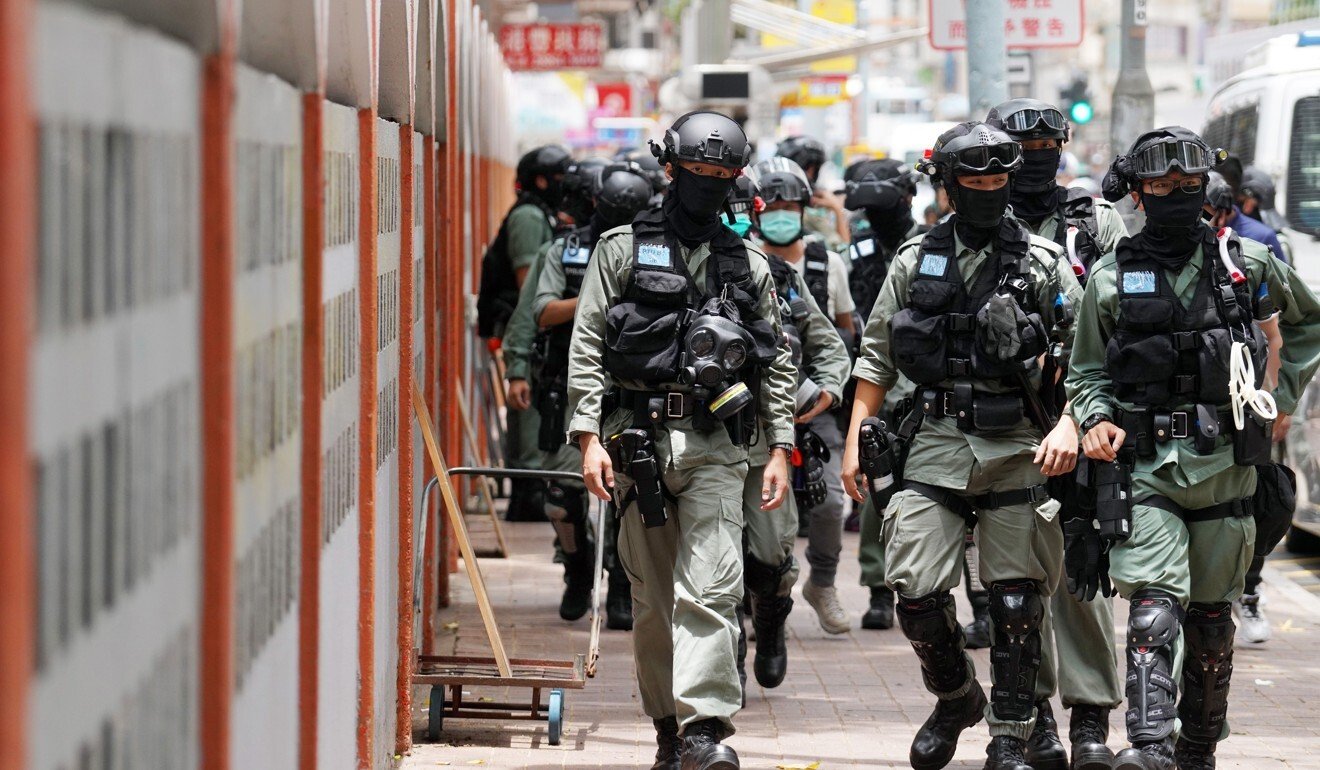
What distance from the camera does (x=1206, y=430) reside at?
546 centimetres

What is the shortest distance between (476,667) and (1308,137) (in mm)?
6903

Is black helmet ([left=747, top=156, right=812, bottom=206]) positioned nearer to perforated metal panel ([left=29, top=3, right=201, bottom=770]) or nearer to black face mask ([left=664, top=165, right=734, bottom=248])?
black face mask ([left=664, top=165, right=734, bottom=248])

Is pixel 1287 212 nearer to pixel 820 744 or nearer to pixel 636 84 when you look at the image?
pixel 820 744

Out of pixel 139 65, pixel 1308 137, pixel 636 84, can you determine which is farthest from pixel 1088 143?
pixel 139 65

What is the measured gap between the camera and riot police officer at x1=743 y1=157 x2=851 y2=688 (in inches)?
266

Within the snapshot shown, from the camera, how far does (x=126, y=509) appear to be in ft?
7.55

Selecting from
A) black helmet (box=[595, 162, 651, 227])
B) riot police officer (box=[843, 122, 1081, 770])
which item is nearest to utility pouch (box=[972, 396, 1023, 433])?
riot police officer (box=[843, 122, 1081, 770])

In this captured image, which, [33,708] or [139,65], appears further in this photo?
[139,65]

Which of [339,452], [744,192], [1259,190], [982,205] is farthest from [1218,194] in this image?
[339,452]

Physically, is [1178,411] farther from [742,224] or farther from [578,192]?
[578,192]

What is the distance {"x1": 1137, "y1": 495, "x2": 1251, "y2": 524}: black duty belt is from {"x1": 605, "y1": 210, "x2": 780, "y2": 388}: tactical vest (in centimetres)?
123

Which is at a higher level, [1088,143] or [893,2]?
[893,2]

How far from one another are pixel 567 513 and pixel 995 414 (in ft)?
10.5

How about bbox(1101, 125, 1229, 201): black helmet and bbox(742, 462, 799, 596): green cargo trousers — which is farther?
bbox(742, 462, 799, 596): green cargo trousers
